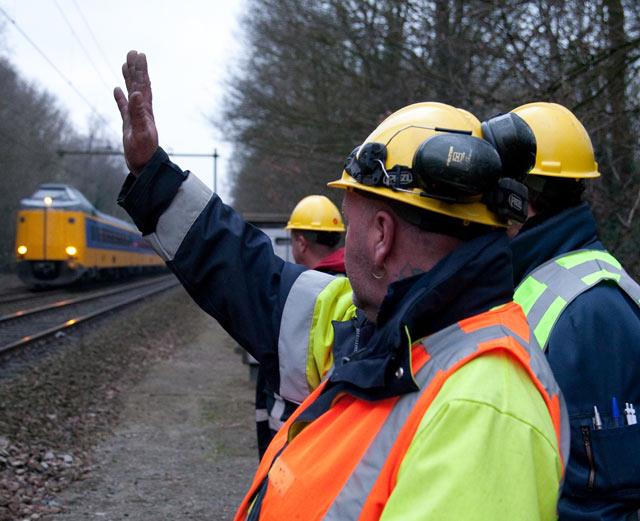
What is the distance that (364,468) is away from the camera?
1661 mm

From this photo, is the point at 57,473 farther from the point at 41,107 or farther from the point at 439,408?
the point at 41,107

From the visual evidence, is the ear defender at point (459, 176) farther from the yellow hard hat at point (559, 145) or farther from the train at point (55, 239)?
the train at point (55, 239)

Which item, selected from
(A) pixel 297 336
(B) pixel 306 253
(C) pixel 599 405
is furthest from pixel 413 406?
(B) pixel 306 253

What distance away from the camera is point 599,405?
2529mm

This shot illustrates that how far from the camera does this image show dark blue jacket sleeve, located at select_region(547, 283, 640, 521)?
2.50 meters

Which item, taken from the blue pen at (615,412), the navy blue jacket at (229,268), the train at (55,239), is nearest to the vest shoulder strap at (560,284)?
the blue pen at (615,412)

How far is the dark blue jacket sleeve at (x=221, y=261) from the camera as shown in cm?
276

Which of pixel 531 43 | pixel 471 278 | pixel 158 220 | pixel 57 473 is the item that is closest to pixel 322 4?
pixel 531 43

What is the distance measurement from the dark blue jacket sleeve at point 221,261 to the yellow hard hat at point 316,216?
9.21 ft

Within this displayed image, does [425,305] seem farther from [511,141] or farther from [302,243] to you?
[302,243]

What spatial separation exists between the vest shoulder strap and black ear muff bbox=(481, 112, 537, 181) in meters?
0.73

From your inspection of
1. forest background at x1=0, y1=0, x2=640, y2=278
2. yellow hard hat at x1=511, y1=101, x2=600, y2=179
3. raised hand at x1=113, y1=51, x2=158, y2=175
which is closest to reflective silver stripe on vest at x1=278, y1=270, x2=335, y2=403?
raised hand at x1=113, y1=51, x2=158, y2=175

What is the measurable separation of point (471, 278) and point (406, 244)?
223 mm

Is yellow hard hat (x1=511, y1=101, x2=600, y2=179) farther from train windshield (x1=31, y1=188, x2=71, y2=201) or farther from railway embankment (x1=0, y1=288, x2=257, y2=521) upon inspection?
train windshield (x1=31, y1=188, x2=71, y2=201)
